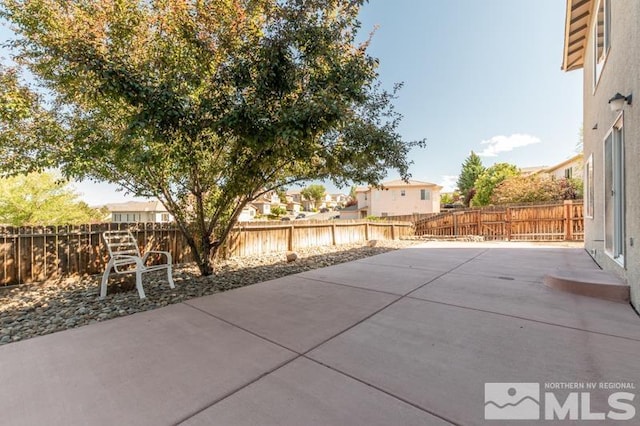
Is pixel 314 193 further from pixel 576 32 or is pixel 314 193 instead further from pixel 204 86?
pixel 204 86

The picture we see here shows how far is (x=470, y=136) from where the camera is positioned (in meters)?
16.9

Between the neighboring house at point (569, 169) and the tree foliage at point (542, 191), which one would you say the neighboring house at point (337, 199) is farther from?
the tree foliage at point (542, 191)

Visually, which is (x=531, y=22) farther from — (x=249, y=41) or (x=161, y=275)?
(x=161, y=275)

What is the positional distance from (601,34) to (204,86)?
8.04 m

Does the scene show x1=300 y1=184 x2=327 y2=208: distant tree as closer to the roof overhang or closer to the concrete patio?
the roof overhang

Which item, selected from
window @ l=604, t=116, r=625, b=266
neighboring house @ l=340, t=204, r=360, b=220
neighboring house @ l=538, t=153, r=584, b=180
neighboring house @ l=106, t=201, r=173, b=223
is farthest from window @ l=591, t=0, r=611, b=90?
neighboring house @ l=106, t=201, r=173, b=223

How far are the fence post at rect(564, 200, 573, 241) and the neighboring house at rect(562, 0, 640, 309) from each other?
596 centimetres

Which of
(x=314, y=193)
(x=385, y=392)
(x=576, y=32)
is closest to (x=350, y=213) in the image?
(x=314, y=193)

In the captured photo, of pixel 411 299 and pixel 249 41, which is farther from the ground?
pixel 249 41

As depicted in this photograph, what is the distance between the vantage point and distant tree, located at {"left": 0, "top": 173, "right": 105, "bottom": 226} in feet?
35.3

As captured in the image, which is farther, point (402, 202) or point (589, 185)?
point (402, 202)

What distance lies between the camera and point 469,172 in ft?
121

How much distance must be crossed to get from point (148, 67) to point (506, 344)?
5.38 meters

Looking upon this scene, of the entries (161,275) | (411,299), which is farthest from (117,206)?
(411,299)
